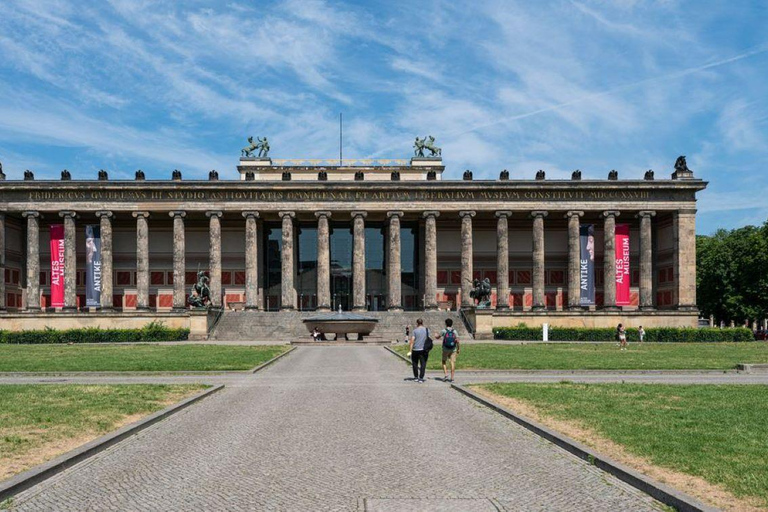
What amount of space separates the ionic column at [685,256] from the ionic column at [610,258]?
639 cm

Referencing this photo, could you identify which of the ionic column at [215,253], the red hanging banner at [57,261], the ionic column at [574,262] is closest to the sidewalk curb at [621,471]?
the ionic column at [574,262]

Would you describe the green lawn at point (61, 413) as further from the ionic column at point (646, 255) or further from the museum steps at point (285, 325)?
the ionic column at point (646, 255)

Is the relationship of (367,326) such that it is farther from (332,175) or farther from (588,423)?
(588,423)

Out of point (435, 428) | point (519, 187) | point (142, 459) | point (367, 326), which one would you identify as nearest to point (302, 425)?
point (435, 428)

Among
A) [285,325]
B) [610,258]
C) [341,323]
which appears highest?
[610,258]

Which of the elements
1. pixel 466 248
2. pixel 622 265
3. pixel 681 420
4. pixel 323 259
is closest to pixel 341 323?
pixel 323 259

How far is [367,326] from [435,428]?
149ft

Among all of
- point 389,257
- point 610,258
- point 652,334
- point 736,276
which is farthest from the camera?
point 736,276

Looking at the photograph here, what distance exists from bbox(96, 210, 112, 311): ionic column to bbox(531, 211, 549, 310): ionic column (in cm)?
4541

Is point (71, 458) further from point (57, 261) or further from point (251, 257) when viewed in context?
point (57, 261)

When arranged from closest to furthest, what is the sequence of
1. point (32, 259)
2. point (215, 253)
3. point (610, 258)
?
1. point (32, 259)
2. point (215, 253)
3. point (610, 258)

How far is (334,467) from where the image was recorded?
11.7 meters

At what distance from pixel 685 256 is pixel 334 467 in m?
75.4

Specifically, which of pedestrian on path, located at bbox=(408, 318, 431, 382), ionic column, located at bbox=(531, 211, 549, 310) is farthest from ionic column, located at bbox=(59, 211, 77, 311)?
pedestrian on path, located at bbox=(408, 318, 431, 382)
